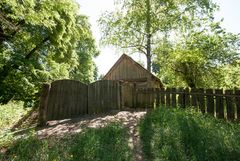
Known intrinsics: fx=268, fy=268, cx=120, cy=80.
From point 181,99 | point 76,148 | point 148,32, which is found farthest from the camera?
point 148,32

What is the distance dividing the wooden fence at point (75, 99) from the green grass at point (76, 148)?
299cm

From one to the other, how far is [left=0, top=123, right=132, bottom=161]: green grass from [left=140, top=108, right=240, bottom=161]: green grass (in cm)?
63

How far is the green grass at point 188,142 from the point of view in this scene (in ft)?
17.3

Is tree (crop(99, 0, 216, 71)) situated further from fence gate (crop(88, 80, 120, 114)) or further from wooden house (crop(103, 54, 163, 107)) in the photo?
fence gate (crop(88, 80, 120, 114))

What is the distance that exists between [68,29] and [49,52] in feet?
6.89

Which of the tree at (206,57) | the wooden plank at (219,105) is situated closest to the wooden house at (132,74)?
the tree at (206,57)

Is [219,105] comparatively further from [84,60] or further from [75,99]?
[84,60]

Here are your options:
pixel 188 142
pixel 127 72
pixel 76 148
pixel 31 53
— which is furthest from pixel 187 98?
pixel 127 72

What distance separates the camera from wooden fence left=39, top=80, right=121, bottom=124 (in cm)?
982

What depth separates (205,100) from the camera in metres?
9.76

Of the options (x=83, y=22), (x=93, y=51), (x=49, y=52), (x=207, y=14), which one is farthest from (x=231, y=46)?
(x=93, y=51)

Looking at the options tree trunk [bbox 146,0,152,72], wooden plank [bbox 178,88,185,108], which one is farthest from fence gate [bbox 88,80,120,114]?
tree trunk [bbox 146,0,152,72]

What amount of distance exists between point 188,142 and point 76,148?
2489 millimetres

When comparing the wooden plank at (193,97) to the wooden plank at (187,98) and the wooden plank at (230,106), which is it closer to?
the wooden plank at (187,98)
